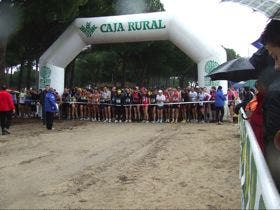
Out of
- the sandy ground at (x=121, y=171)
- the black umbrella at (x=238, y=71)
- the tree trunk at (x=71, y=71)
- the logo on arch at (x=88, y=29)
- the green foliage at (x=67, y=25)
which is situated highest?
the green foliage at (x=67, y=25)

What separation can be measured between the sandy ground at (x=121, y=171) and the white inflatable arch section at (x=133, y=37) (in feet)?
20.9

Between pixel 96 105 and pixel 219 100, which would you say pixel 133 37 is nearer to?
pixel 96 105

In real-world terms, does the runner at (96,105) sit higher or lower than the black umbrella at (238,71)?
lower

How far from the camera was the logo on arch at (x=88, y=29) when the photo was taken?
22344 mm

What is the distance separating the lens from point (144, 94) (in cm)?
2188

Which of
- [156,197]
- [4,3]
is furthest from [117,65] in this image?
[156,197]

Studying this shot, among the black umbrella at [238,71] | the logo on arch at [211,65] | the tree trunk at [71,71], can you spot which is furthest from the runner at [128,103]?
the tree trunk at [71,71]

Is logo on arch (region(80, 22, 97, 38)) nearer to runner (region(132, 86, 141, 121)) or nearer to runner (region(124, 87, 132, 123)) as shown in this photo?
runner (region(124, 87, 132, 123))

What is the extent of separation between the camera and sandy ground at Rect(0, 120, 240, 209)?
23.2ft

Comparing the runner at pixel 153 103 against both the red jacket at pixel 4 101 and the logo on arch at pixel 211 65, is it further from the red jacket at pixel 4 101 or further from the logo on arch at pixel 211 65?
the red jacket at pixel 4 101

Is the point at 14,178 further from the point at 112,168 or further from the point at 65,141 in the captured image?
the point at 65,141

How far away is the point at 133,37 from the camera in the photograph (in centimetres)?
2222

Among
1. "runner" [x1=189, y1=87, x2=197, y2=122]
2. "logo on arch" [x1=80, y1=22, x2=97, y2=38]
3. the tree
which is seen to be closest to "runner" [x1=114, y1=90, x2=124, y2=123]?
"logo on arch" [x1=80, y1=22, x2=97, y2=38]

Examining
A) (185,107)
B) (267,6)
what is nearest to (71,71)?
(185,107)
